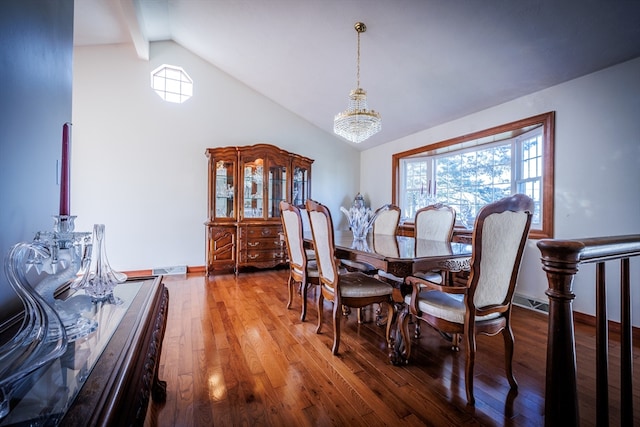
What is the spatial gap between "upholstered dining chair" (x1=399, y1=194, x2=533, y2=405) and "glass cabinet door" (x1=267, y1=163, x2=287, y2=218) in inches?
125

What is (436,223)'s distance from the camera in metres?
2.91

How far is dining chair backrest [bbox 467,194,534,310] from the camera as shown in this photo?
1381mm

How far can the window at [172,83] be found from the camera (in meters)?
4.13

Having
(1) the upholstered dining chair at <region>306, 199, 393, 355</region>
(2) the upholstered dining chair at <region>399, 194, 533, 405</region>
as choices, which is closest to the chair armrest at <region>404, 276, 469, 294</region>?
(2) the upholstered dining chair at <region>399, 194, 533, 405</region>

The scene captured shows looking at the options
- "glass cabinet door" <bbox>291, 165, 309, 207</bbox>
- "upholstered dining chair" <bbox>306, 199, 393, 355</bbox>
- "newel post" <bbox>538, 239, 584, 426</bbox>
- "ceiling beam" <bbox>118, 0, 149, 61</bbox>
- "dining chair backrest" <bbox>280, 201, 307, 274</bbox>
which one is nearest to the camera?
"newel post" <bbox>538, 239, 584, 426</bbox>

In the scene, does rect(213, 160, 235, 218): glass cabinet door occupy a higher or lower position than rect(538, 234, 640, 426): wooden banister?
higher

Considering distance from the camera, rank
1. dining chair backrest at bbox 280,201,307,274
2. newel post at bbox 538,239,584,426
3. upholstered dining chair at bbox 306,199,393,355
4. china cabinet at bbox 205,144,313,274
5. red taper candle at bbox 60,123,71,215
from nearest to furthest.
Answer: newel post at bbox 538,239,584,426 < red taper candle at bbox 60,123,71,215 < upholstered dining chair at bbox 306,199,393,355 < dining chair backrest at bbox 280,201,307,274 < china cabinet at bbox 205,144,313,274

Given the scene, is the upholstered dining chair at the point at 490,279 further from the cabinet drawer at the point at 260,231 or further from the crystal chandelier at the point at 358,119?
the cabinet drawer at the point at 260,231

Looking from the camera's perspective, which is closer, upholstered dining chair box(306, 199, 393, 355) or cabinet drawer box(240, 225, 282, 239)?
upholstered dining chair box(306, 199, 393, 355)

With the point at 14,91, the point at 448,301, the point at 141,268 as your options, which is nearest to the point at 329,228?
the point at 448,301

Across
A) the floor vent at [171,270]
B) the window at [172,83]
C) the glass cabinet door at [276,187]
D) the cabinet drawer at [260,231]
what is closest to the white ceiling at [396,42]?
the window at [172,83]

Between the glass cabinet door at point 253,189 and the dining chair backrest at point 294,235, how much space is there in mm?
1766

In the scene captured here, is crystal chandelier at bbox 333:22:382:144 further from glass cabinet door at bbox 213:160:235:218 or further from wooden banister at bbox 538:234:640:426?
wooden banister at bbox 538:234:640:426

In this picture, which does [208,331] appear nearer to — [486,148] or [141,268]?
[141,268]
